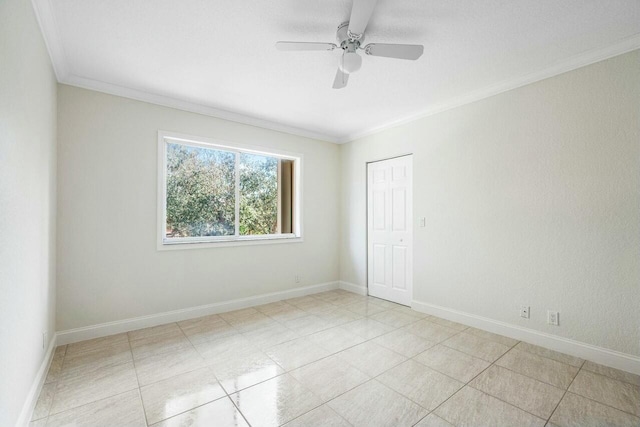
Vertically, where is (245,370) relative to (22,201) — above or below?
below

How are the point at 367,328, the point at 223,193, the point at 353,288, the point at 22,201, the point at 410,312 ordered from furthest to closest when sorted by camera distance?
the point at 353,288
the point at 223,193
the point at 410,312
the point at 367,328
the point at 22,201

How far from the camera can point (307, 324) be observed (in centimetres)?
327

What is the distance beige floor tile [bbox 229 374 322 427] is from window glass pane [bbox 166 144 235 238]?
2.17 meters

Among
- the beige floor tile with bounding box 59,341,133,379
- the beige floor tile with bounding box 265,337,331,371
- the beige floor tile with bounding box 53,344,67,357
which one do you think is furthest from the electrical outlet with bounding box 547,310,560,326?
the beige floor tile with bounding box 53,344,67,357

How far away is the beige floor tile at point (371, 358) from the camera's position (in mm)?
2311

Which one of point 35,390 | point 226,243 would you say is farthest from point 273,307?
point 35,390

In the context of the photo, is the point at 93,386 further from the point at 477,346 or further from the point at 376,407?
the point at 477,346

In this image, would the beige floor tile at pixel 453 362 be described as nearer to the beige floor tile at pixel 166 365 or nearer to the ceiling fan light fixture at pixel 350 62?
the beige floor tile at pixel 166 365

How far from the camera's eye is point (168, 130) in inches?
131

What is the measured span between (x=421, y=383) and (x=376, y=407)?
468 millimetres

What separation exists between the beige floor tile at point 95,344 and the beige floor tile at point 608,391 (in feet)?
12.7

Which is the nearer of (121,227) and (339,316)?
(121,227)

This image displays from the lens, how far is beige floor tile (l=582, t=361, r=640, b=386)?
211 cm

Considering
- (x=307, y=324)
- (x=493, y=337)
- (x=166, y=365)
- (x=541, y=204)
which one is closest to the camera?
(x=166, y=365)
